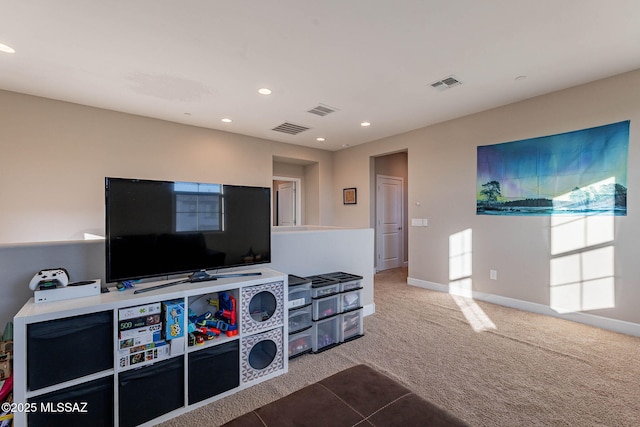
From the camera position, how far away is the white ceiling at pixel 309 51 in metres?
1.98

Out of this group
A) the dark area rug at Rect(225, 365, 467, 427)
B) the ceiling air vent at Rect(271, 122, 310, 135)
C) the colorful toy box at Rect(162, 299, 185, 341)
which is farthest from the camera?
the ceiling air vent at Rect(271, 122, 310, 135)

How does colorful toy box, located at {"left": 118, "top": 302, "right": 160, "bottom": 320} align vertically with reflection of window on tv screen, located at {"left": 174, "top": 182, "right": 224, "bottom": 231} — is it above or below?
below

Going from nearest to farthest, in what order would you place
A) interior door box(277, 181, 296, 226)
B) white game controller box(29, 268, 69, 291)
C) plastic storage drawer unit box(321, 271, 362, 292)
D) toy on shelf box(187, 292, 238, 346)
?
white game controller box(29, 268, 69, 291)
toy on shelf box(187, 292, 238, 346)
plastic storage drawer unit box(321, 271, 362, 292)
interior door box(277, 181, 296, 226)

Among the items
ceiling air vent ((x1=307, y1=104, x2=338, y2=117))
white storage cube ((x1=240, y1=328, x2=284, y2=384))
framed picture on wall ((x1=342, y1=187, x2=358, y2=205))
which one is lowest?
white storage cube ((x1=240, y1=328, x2=284, y2=384))

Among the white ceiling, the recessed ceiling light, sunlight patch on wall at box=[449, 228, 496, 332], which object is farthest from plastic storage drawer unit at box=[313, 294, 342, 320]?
the recessed ceiling light

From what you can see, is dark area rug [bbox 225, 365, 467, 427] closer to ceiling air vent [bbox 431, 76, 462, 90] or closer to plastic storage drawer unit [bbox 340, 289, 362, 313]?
plastic storage drawer unit [bbox 340, 289, 362, 313]

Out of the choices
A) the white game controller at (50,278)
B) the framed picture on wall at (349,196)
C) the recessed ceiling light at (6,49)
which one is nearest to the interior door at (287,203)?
the framed picture on wall at (349,196)

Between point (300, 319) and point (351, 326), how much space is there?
0.61 metres

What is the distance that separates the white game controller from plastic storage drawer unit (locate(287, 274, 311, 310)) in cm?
141

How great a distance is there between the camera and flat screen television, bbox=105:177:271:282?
1716mm

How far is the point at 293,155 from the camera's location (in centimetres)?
578

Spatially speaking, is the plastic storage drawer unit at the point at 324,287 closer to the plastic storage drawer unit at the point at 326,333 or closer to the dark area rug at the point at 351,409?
the plastic storage drawer unit at the point at 326,333

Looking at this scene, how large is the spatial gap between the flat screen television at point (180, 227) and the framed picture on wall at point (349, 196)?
12.5 feet

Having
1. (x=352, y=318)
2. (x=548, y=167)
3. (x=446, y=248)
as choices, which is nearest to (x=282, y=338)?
(x=352, y=318)
